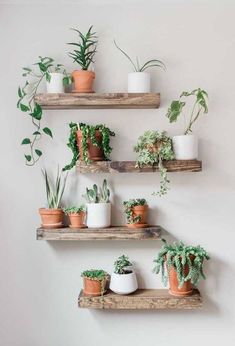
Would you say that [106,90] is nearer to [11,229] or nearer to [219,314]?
[11,229]

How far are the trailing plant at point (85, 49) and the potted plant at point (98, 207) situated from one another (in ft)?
2.15

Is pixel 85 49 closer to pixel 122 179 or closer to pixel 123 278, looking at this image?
pixel 122 179

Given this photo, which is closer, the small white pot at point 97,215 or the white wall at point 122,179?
the small white pot at point 97,215

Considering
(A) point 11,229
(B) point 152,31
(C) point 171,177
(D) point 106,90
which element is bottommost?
(A) point 11,229

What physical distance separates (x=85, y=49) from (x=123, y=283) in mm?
1243

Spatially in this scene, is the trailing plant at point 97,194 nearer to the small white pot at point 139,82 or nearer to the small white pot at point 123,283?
the small white pot at point 123,283

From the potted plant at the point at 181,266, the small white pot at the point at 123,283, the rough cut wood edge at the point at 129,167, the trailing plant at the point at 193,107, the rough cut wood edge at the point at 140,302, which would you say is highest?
the trailing plant at the point at 193,107

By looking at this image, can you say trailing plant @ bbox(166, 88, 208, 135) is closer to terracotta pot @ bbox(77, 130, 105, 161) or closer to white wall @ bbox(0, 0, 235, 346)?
white wall @ bbox(0, 0, 235, 346)

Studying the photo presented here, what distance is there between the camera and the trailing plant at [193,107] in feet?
7.14

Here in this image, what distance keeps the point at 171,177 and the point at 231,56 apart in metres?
0.74

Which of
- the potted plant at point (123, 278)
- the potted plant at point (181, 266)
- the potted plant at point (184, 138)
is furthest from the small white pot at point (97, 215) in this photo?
the potted plant at point (184, 138)

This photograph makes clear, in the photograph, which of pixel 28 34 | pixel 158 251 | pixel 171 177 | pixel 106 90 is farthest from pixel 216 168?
pixel 28 34

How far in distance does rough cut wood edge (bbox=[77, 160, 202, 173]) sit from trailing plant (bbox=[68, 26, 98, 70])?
527 mm

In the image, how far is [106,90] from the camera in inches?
91.4
